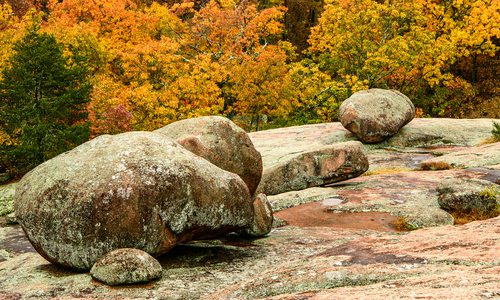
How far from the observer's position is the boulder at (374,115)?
1180 inches

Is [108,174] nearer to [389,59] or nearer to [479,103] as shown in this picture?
[389,59]

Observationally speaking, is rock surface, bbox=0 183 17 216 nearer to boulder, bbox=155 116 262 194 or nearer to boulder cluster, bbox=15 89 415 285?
boulder, bbox=155 116 262 194

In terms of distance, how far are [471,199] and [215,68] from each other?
30.0m

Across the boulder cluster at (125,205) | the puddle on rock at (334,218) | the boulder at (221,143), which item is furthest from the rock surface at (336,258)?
the boulder at (221,143)

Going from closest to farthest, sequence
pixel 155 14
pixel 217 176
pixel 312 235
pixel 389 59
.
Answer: pixel 217 176 < pixel 312 235 < pixel 389 59 < pixel 155 14

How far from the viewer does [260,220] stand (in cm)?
1475

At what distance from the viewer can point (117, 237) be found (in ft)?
37.0

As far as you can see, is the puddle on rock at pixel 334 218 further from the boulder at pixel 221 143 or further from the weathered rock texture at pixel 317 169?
the weathered rock texture at pixel 317 169

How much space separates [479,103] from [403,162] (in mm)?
30032

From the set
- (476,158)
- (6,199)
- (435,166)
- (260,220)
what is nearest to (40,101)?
(6,199)

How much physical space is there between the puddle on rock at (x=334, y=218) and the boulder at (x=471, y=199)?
2.06 m

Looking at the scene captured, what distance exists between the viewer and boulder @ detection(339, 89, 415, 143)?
29969mm

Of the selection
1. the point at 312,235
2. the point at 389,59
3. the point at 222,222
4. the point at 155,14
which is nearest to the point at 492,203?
the point at 312,235

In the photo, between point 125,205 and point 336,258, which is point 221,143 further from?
point 336,258
